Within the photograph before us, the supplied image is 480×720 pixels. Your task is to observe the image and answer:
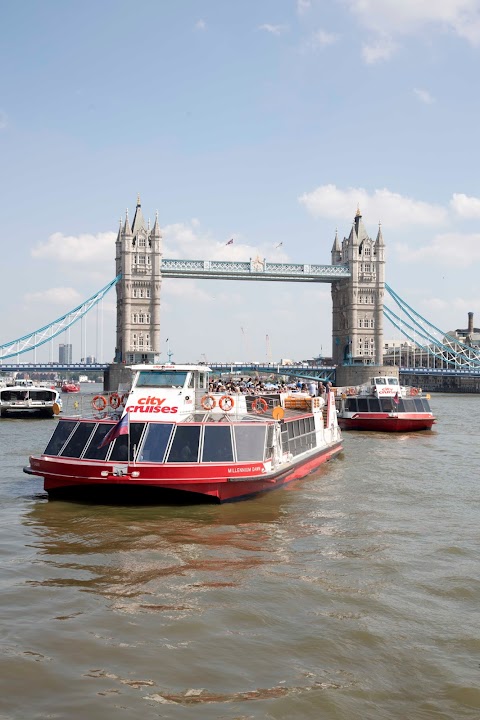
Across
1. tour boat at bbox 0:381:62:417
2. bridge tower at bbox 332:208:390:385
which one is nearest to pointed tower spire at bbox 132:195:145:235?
bridge tower at bbox 332:208:390:385

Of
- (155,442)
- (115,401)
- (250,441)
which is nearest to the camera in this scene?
(155,442)

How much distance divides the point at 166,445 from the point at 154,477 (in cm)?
83

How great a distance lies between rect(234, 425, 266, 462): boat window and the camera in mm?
15430

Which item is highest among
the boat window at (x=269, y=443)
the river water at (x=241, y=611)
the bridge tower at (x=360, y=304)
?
the bridge tower at (x=360, y=304)

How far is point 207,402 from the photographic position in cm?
1653

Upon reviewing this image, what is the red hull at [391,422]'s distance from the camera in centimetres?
3641

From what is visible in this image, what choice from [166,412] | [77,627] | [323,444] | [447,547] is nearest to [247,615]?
[77,627]

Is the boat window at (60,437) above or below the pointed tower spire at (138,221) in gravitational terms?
below

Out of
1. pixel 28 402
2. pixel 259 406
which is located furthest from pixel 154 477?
pixel 28 402

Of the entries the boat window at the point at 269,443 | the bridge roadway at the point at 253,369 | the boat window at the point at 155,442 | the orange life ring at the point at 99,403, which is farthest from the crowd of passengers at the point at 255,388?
the bridge roadway at the point at 253,369

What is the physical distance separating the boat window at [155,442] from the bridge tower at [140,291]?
87482 millimetres

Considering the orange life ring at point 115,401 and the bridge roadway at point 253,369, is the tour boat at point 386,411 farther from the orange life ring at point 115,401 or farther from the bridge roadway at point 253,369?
the bridge roadway at point 253,369

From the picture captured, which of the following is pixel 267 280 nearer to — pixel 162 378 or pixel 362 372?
pixel 362 372

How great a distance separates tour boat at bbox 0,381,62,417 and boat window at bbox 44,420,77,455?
31063 mm
